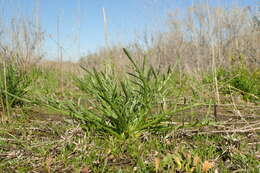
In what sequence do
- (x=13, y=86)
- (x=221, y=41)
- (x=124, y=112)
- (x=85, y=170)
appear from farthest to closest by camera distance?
(x=221, y=41) → (x=13, y=86) → (x=124, y=112) → (x=85, y=170)

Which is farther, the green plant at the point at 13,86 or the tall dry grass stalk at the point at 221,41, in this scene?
the tall dry grass stalk at the point at 221,41

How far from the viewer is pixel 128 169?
1054 mm

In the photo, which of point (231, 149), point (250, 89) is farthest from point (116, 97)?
point (250, 89)

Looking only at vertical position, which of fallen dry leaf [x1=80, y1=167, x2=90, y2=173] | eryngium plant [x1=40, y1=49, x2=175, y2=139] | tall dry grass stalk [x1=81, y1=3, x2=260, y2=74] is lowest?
fallen dry leaf [x1=80, y1=167, x2=90, y2=173]

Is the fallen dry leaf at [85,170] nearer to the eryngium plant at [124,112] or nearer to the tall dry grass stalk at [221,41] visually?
the eryngium plant at [124,112]

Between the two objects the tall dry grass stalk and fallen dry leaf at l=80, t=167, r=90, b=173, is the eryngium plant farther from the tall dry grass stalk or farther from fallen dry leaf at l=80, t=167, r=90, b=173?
the tall dry grass stalk

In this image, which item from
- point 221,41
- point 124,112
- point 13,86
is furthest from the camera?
point 221,41

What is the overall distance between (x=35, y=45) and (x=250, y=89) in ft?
10.4

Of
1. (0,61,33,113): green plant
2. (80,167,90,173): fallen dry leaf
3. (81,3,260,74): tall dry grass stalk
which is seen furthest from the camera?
(81,3,260,74): tall dry grass stalk

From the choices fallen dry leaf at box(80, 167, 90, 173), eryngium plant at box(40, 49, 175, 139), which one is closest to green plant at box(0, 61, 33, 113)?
eryngium plant at box(40, 49, 175, 139)

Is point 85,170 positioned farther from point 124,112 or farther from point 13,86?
point 13,86

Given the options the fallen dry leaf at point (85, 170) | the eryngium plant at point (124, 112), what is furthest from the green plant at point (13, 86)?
the fallen dry leaf at point (85, 170)

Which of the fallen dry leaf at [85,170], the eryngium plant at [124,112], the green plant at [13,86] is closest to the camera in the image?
the fallen dry leaf at [85,170]

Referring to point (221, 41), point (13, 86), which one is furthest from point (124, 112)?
point (221, 41)
